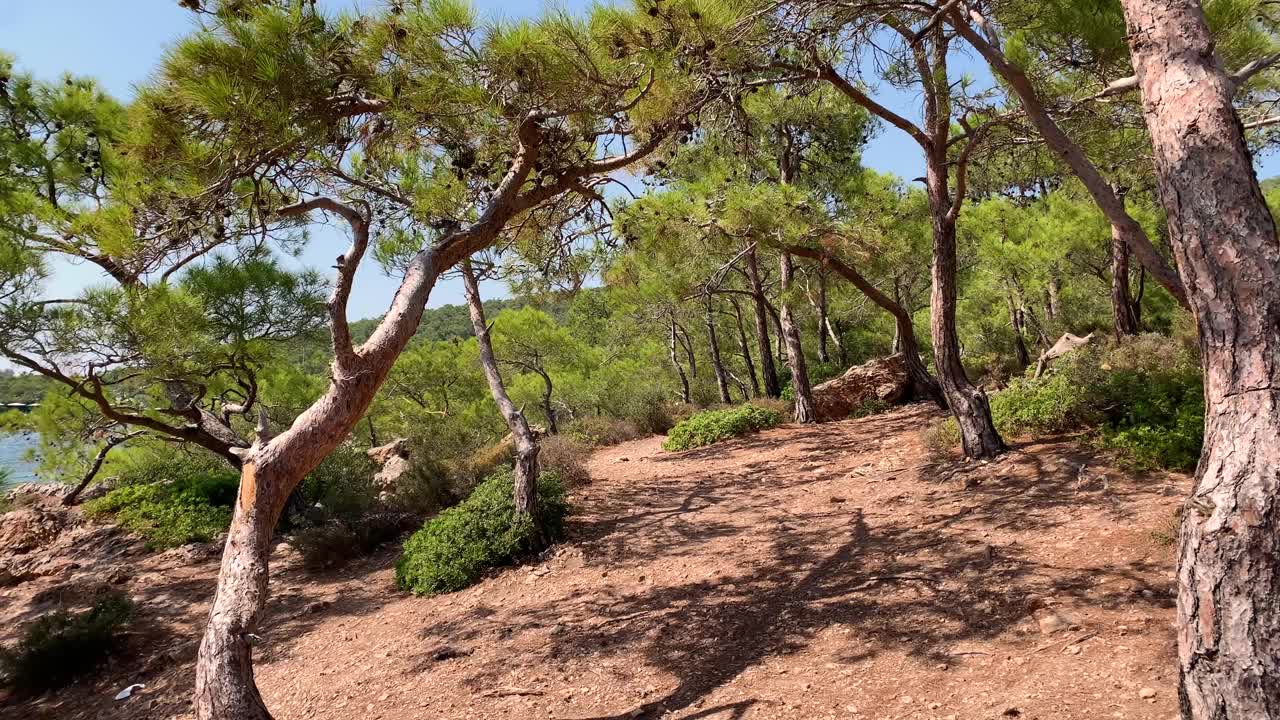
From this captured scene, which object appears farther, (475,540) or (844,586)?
(475,540)

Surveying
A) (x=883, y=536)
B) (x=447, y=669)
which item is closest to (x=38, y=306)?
(x=447, y=669)

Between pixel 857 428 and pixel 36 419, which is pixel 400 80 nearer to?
pixel 36 419

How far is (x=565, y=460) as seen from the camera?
8.79 metres

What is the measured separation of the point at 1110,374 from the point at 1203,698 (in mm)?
4837

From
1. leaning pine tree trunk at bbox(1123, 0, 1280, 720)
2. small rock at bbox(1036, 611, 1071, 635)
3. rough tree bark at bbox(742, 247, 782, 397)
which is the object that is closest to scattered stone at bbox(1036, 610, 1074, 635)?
small rock at bbox(1036, 611, 1071, 635)

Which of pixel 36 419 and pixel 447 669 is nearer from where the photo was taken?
pixel 447 669

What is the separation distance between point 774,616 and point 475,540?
289 centimetres

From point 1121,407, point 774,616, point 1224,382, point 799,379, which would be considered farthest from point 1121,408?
point 799,379

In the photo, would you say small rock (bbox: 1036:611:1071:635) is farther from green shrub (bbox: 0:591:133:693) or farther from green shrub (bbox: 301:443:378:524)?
green shrub (bbox: 301:443:378:524)

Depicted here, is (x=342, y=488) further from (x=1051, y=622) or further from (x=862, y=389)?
(x=862, y=389)

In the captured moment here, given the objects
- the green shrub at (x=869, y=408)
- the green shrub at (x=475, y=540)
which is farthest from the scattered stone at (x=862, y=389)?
the green shrub at (x=475, y=540)

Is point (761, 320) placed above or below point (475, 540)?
above

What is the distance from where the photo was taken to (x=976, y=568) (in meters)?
3.89

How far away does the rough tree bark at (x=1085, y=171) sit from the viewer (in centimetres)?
343
